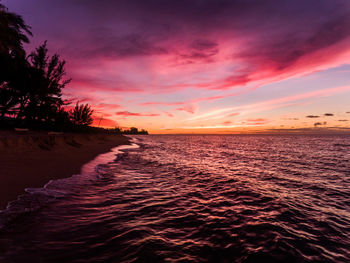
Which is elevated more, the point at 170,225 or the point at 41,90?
the point at 41,90

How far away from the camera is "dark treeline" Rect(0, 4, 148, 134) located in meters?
23.9

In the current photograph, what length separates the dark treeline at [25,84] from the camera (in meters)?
23.9

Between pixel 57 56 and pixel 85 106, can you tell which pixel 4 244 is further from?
pixel 85 106

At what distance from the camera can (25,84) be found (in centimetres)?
2742

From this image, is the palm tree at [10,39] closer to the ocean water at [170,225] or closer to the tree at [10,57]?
the tree at [10,57]

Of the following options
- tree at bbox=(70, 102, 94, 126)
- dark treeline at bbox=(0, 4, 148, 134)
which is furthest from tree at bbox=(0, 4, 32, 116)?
tree at bbox=(70, 102, 94, 126)

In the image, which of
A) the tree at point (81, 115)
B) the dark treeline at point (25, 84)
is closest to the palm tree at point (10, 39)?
the dark treeline at point (25, 84)

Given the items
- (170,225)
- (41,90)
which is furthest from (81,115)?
(170,225)

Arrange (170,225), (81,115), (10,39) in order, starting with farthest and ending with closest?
(81,115) → (10,39) → (170,225)

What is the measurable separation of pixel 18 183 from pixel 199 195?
871 cm

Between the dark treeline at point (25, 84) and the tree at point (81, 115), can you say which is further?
the tree at point (81, 115)

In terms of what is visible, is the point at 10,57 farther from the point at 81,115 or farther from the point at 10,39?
the point at 81,115

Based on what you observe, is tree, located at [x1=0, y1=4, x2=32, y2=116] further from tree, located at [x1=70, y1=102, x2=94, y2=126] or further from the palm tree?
tree, located at [x1=70, y1=102, x2=94, y2=126]

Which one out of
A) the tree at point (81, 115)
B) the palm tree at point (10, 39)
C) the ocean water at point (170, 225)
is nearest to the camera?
the ocean water at point (170, 225)
